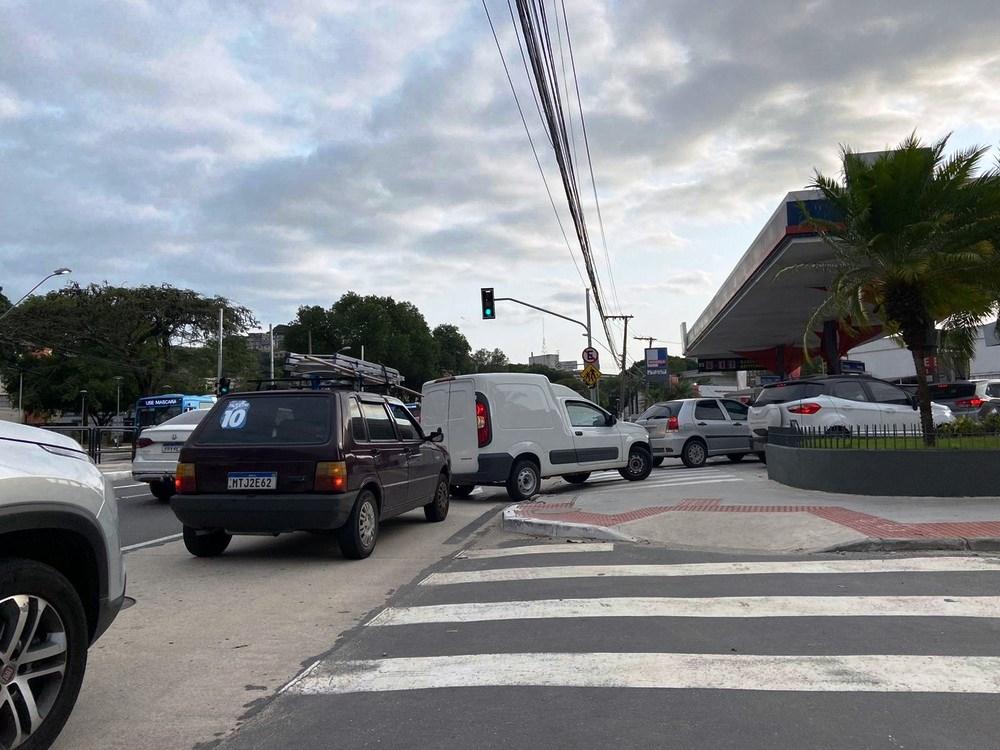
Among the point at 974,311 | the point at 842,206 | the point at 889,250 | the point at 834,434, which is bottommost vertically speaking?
the point at 834,434

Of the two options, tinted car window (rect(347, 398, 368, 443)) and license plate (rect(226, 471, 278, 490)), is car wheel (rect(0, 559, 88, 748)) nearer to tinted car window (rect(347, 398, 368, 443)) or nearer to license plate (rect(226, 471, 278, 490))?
license plate (rect(226, 471, 278, 490))

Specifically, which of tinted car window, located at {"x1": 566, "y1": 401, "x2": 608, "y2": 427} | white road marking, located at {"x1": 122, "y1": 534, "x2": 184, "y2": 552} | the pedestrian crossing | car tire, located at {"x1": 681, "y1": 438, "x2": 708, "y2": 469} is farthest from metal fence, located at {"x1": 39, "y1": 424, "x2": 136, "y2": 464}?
car tire, located at {"x1": 681, "y1": 438, "x2": 708, "y2": 469}

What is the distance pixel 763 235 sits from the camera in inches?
770

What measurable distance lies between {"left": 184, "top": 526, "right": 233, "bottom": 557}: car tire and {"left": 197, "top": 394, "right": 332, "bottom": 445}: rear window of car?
101cm

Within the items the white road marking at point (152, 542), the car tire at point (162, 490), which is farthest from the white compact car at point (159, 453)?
the white road marking at point (152, 542)

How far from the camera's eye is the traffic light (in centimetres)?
2795

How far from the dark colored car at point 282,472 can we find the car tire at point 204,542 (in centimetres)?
1

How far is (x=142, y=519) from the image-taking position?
1231 cm

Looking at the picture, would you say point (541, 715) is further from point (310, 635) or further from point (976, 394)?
point (976, 394)

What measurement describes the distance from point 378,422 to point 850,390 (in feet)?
34.2

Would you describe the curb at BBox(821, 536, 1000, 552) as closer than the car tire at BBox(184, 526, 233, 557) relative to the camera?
Yes

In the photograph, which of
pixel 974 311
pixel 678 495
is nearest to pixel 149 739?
pixel 678 495

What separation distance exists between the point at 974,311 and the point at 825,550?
6914mm

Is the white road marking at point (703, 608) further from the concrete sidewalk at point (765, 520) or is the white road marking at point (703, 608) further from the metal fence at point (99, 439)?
the metal fence at point (99, 439)
